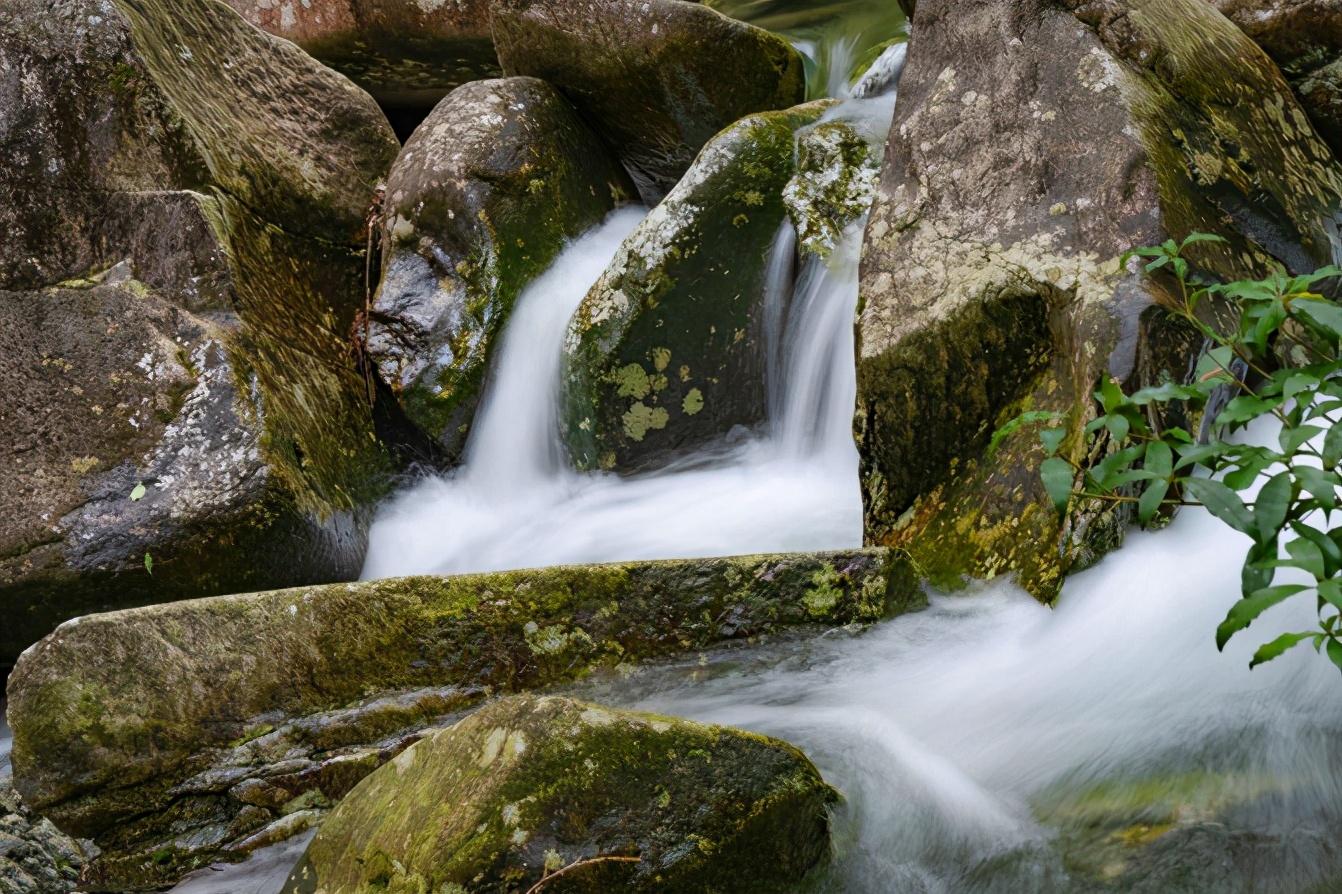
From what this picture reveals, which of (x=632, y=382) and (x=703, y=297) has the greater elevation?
(x=703, y=297)

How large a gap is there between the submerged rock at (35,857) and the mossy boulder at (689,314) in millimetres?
2779

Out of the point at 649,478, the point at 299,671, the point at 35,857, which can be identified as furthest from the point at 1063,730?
the point at 649,478

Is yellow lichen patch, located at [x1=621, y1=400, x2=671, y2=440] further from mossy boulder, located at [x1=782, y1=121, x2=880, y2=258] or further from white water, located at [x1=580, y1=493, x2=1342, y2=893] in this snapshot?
white water, located at [x1=580, y1=493, x2=1342, y2=893]

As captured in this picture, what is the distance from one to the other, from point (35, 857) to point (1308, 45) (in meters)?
5.46

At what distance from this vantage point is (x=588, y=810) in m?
2.00

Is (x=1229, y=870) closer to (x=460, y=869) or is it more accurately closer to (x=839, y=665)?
(x=839, y=665)

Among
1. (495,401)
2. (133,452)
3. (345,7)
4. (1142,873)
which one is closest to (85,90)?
(133,452)

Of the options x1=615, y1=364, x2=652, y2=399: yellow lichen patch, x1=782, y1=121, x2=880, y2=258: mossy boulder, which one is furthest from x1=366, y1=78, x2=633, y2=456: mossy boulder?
x1=782, y1=121, x2=880, y2=258: mossy boulder

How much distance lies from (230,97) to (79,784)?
13.2 feet

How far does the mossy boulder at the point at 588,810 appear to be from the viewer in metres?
1.96

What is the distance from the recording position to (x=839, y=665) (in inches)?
108

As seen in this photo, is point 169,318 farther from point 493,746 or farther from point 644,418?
point 493,746

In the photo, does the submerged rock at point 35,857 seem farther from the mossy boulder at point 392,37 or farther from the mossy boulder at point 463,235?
the mossy boulder at point 392,37

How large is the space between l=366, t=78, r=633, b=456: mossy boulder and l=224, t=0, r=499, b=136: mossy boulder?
2.75 metres
